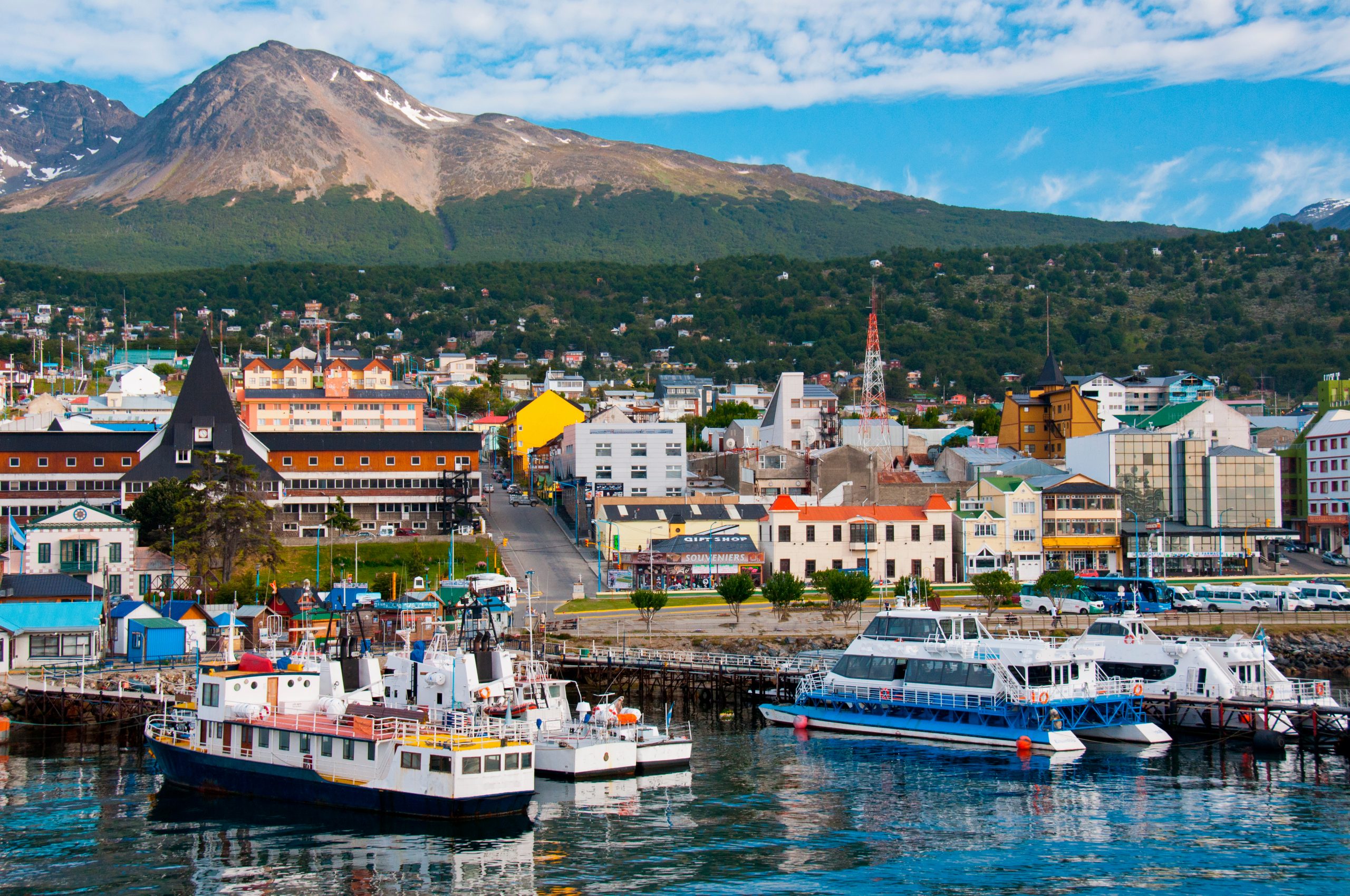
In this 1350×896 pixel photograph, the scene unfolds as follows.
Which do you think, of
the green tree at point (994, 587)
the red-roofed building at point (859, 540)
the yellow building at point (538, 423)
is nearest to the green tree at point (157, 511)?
the red-roofed building at point (859, 540)

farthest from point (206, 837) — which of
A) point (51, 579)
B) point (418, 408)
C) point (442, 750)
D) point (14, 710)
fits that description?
point (418, 408)

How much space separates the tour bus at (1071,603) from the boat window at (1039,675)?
80.3 feet

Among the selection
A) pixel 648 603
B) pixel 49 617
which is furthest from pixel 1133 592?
pixel 49 617

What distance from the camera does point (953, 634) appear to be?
50.9 metres

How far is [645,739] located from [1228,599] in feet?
151

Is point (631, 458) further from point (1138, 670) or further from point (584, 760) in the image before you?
point (584, 760)

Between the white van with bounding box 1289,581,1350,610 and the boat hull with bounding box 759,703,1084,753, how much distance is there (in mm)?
33504

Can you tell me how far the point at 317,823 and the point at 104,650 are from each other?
29.9m

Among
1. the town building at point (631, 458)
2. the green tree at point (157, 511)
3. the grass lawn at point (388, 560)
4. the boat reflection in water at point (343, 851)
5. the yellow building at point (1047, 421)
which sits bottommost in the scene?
the boat reflection in water at point (343, 851)

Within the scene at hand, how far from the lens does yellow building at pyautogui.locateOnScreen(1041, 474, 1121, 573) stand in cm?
8800

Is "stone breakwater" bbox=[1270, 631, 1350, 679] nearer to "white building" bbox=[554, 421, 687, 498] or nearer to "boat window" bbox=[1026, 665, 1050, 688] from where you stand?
"boat window" bbox=[1026, 665, 1050, 688]

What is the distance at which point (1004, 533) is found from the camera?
286 ft

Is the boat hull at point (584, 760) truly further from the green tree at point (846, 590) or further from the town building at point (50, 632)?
the green tree at point (846, 590)

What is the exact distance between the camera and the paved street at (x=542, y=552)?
78062 millimetres
